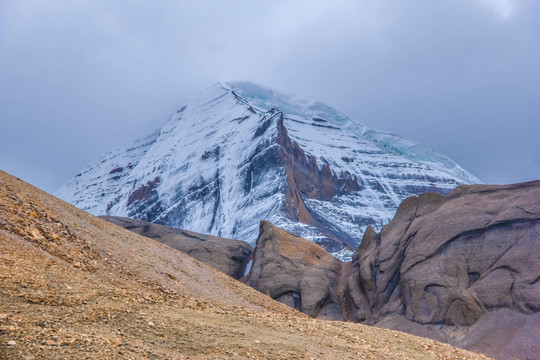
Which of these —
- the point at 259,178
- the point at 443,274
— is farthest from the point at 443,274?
the point at 259,178

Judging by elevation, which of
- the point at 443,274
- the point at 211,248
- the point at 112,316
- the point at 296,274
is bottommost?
the point at 112,316

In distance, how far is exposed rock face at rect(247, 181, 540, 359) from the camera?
101 feet

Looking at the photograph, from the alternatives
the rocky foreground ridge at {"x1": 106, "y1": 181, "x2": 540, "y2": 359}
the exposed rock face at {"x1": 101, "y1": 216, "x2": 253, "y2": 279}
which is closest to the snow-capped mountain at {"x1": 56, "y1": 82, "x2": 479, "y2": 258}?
the exposed rock face at {"x1": 101, "y1": 216, "x2": 253, "y2": 279}

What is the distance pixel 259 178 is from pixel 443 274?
84.9 metres

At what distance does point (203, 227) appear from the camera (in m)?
119

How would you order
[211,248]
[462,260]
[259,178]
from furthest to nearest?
1. [259,178]
2. [211,248]
3. [462,260]

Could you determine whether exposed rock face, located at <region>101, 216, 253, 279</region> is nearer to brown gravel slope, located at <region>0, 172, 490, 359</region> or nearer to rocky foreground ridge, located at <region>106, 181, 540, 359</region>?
rocky foreground ridge, located at <region>106, 181, 540, 359</region>

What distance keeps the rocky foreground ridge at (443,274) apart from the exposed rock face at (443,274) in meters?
0.07

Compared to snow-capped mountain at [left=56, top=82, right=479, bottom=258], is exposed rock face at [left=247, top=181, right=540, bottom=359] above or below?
below

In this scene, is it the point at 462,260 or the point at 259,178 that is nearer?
the point at 462,260

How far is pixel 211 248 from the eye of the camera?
2389 inches

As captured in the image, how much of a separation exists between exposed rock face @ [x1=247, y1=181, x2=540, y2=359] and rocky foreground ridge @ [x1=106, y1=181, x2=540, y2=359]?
7cm

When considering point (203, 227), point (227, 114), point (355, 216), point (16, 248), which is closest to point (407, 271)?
point (16, 248)

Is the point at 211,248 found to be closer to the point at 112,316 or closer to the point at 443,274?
the point at 443,274
